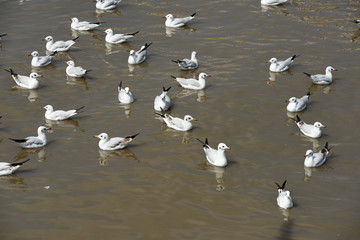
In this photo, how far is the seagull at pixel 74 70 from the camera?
2298 centimetres

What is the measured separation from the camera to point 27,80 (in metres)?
22.4

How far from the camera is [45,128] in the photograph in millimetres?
18672

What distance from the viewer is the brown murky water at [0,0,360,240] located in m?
15.4

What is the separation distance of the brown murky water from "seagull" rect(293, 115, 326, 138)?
11.5 inches

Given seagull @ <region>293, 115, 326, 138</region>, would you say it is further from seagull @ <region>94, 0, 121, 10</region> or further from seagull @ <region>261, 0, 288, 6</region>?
seagull @ <region>94, 0, 121, 10</region>

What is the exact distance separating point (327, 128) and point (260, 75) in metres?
4.44

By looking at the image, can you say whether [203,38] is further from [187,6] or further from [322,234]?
[322,234]

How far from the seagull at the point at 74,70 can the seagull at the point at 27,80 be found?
1.26 m

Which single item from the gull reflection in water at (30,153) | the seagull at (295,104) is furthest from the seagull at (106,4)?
the gull reflection in water at (30,153)

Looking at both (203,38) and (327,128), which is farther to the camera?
(203,38)

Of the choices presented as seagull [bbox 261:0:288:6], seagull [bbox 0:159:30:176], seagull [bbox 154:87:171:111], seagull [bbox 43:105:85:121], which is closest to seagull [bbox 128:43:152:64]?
seagull [bbox 154:87:171:111]

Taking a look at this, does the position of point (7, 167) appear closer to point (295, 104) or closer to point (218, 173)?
point (218, 173)

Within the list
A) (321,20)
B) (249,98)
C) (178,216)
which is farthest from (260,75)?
(178,216)

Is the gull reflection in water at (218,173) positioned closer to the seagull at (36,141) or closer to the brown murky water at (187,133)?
the brown murky water at (187,133)
